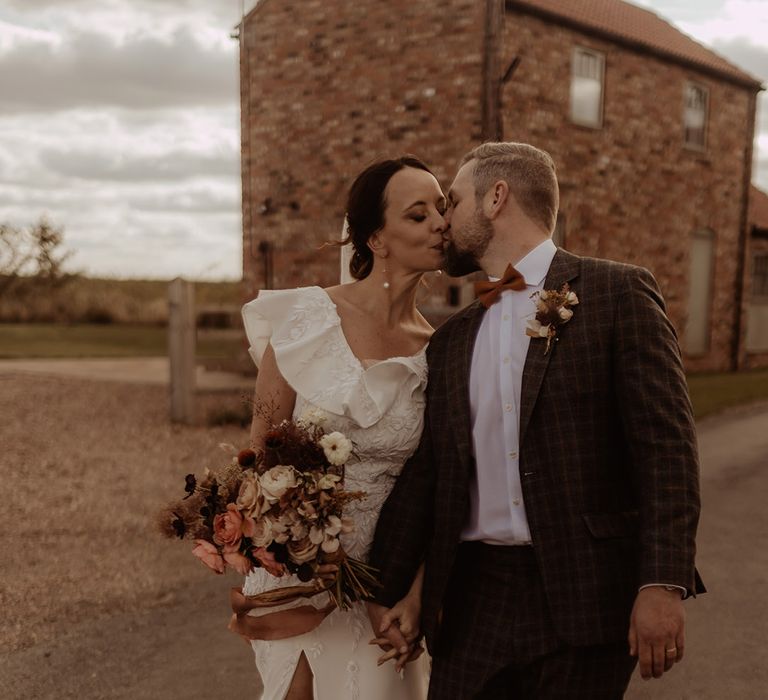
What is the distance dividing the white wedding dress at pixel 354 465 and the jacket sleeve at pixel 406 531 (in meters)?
0.15

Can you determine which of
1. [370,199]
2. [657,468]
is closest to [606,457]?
[657,468]

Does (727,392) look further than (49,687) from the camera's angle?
Yes

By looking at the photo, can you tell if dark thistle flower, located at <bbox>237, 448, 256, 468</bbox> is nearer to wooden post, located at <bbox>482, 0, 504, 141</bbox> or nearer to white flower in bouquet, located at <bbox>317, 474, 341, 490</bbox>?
white flower in bouquet, located at <bbox>317, 474, 341, 490</bbox>

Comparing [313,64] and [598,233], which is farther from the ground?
[313,64]

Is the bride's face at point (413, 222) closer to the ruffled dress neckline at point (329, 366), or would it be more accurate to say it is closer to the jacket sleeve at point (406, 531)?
the ruffled dress neckline at point (329, 366)

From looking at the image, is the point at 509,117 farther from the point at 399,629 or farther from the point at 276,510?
the point at 276,510

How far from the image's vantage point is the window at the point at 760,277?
69.2 feet

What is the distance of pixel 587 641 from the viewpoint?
2.35 meters

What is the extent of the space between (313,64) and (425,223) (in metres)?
12.9

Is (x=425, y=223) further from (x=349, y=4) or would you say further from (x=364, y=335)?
(x=349, y=4)

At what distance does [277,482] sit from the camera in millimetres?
2393

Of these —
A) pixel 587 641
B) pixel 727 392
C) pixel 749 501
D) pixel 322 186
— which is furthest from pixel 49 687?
pixel 727 392

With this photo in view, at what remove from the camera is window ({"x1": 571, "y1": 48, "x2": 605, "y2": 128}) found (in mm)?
15078

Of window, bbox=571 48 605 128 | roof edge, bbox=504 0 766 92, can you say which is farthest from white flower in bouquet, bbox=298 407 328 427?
window, bbox=571 48 605 128
